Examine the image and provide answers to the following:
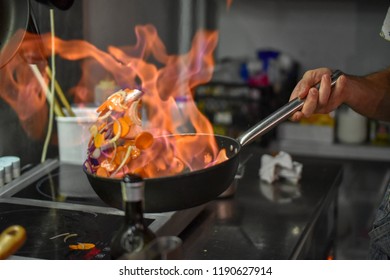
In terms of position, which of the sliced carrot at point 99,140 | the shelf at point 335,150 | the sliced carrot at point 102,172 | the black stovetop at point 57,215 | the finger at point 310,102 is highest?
the finger at point 310,102

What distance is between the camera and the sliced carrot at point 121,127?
1.08m

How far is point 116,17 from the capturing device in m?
2.01

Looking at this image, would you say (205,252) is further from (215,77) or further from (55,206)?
(215,77)

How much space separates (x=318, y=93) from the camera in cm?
117

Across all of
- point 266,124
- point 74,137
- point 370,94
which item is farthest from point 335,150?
point 266,124

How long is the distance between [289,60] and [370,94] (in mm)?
1443

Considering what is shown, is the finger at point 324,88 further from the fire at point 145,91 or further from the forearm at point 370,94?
the fire at point 145,91

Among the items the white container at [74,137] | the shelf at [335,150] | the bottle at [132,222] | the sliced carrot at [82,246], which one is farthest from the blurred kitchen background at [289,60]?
the bottle at [132,222]

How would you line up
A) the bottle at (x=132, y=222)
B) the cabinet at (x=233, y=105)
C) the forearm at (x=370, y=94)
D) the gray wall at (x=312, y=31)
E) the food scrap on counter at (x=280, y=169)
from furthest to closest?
the gray wall at (x=312, y=31) < the cabinet at (x=233, y=105) < the food scrap on counter at (x=280, y=169) < the forearm at (x=370, y=94) < the bottle at (x=132, y=222)

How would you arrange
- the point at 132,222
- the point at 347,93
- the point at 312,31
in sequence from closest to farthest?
the point at 132,222, the point at 347,93, the point at 312,31

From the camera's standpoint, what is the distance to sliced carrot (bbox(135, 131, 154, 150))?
3.37ft

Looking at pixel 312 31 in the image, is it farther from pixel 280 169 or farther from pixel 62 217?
pixel 62 217

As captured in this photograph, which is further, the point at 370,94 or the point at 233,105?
the point at 233,105

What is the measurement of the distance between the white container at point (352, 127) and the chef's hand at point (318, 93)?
1.32 metres
